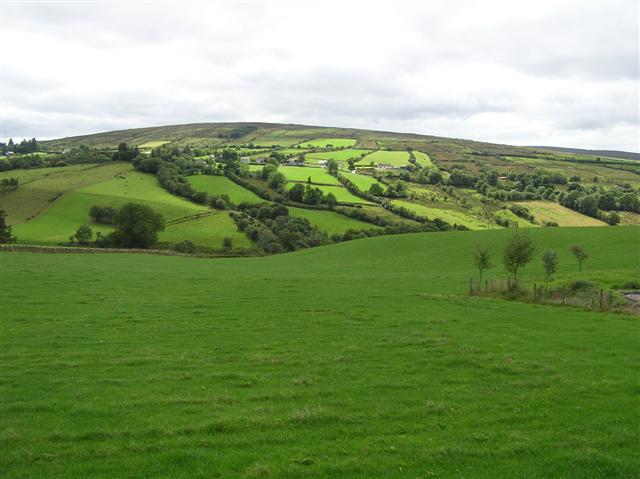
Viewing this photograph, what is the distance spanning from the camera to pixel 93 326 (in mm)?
24328

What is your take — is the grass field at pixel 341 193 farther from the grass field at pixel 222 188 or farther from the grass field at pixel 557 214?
the grass field at pixel 557 214

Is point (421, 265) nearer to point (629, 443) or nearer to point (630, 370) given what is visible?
point (630, 370)

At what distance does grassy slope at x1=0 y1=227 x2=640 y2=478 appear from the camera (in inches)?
433

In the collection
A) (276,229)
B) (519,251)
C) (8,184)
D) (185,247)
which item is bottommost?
(185,247)

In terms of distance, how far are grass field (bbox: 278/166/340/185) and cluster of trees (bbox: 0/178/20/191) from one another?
70304mm

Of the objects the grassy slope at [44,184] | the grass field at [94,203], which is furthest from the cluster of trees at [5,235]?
the grassy slope at [44,184]

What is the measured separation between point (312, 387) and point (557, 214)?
111640 mm

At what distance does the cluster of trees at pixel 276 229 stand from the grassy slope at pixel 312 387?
5896cm

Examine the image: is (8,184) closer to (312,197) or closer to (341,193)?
(312,197)

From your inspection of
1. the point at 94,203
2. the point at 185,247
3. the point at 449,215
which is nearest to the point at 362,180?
the point at 449,215

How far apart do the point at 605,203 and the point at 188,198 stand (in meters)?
103

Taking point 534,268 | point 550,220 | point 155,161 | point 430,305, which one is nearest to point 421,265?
point 534,268

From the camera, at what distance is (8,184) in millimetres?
107500

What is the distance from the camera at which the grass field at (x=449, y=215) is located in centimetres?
10653
